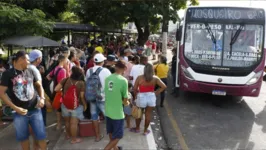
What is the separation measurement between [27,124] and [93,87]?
146 centimetres

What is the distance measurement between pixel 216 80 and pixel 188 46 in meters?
1.28

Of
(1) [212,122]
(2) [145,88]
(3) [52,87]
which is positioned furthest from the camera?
(1) [212,122]

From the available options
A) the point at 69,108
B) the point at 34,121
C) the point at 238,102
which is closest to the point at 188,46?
the point at 238,102

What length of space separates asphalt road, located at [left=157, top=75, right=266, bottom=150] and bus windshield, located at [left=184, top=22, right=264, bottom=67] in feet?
4.59

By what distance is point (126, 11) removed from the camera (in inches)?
615

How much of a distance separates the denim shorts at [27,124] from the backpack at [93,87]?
3.93 feet

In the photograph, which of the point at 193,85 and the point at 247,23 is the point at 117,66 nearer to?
the point at 193,85

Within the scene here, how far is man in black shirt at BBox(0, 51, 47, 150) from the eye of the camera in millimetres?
3566

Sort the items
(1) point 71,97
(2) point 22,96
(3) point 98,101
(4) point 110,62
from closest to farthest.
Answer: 1. (2) point 22,96
2. (1) point 71,97
3. (3) point 98,101
4. (4) point 110,62

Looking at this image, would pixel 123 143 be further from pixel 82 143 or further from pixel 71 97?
pixel 71 97

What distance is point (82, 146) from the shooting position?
489 cm

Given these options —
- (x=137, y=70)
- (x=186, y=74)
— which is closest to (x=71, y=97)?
(x=137, y=70)

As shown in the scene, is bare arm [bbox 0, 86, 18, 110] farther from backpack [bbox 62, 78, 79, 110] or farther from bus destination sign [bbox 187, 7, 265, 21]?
bus destination sign [bbox 187, 7, 265, 21]

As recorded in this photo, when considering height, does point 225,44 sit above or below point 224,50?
above
